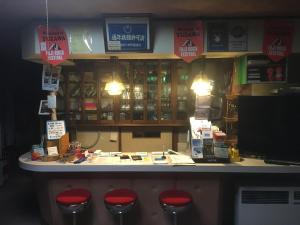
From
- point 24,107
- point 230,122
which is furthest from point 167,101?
point 24,107

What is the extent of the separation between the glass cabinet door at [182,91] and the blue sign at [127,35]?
1.93m

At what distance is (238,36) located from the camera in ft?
9.87

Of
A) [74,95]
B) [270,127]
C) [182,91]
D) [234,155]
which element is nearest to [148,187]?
[234,155]

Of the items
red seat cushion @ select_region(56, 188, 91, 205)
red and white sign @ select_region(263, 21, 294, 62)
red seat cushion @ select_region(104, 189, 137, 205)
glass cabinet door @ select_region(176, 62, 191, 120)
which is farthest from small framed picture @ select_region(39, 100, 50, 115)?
red and white sign @ select_region(263, 21, 294, 62)

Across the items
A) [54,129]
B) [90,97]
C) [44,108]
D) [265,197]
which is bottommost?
[265,197]

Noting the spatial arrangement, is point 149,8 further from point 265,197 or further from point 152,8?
point 265,197

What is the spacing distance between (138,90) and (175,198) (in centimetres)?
267

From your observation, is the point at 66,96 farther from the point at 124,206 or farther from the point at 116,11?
the point at 124,206

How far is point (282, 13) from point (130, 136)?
3.11 m

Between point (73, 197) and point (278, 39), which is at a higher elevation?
point (278, 39)

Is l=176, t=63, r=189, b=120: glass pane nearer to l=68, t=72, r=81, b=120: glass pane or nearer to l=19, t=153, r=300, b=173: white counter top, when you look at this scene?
l=68, t=72, r=81, b=120: glass pane

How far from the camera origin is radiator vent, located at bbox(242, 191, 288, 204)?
9.63 ft

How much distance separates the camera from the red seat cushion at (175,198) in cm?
252

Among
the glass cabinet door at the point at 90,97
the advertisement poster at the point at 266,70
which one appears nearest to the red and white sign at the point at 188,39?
the advertisement poster at the point at 266,70
